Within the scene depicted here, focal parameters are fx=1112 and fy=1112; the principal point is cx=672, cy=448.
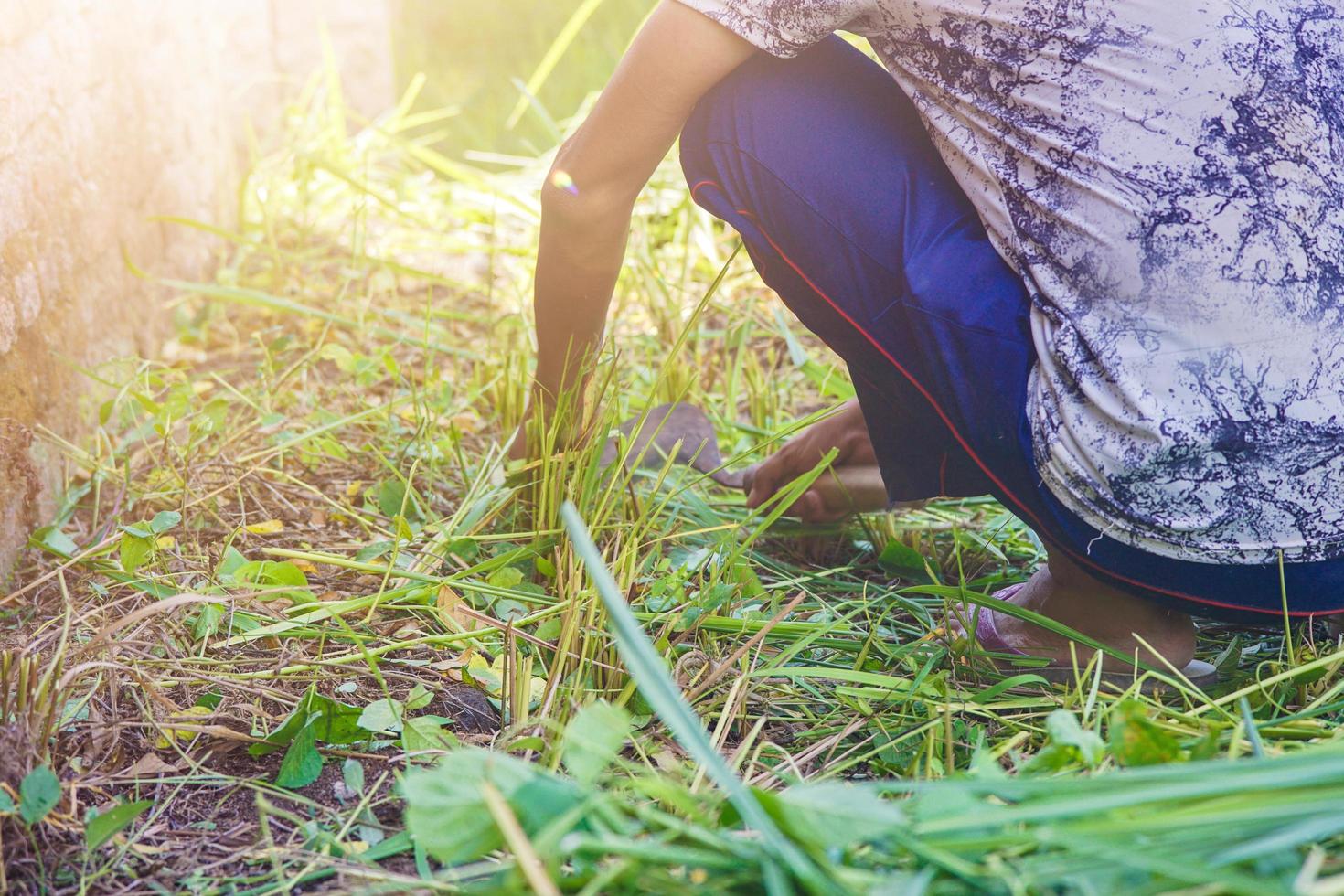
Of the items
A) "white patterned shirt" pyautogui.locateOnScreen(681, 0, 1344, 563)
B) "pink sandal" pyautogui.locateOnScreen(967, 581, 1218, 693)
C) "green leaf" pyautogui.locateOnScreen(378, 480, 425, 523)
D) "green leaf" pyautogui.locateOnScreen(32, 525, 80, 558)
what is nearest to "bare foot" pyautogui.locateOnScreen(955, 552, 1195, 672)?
"pink sandal" pyautogui.locateOnScreen(967, 581, 1218, 693)

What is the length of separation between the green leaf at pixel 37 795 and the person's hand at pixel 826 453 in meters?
1.00

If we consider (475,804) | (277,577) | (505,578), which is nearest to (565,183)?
(505,578)

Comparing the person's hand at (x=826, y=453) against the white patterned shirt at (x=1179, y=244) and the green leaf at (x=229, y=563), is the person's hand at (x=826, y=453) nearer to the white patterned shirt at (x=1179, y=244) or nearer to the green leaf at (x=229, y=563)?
the white patterned shirt at (x=1179, y=244)

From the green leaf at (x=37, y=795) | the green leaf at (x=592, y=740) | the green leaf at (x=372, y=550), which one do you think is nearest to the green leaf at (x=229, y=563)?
the green leaf at (x=372, y=550)

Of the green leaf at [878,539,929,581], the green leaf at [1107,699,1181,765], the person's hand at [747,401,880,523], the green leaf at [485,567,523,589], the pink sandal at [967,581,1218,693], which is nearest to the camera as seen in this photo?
the green leaf at [1107,699,1181,765]

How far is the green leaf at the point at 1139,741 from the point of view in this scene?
0.83m

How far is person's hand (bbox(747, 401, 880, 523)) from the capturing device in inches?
64.1

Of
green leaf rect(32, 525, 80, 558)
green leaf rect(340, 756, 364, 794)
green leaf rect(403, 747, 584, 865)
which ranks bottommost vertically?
green leaf rect(32, 525, 80, 558)

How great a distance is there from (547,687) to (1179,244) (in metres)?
0.77

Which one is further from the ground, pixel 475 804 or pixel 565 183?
pixel 565 183

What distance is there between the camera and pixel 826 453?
5.34ft

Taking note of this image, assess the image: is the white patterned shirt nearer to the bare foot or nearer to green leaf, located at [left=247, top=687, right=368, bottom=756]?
the bare foot

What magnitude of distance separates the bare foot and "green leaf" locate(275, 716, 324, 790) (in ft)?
2.62

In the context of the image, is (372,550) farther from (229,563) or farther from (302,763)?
(302,763)
